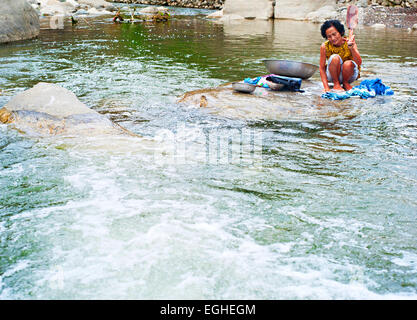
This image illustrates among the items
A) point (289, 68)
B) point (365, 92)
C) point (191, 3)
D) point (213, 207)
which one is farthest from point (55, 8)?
point (213, 207)

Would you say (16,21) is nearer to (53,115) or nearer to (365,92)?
(53,115)

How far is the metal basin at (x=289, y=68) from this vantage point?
7.20 m

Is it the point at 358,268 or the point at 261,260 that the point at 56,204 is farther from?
the point at 358,268

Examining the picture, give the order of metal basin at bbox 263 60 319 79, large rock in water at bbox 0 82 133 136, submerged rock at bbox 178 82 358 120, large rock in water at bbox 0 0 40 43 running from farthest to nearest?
large rock in water at bbox 0 0 40 43, metal basin at bbox 263 60 319 79, submerged rock at bbox 178 82 358 120, large rock in water at bbox 0 82 133 136

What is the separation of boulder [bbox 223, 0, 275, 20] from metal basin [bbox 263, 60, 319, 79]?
21567 millimetres

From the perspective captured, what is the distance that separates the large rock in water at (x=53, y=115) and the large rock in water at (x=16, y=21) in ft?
30.7

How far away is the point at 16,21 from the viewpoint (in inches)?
562

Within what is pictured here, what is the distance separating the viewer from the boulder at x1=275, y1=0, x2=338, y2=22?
83.1ft

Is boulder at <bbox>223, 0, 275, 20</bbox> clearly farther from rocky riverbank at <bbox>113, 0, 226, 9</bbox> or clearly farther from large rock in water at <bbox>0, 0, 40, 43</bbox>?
large rock in water at <bbox>0, 0, 40, 43</bbox>

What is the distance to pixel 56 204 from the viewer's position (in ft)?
12.2

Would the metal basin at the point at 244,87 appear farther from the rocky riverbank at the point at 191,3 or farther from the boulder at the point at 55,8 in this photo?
the rocky riverbank at the point at 191,3

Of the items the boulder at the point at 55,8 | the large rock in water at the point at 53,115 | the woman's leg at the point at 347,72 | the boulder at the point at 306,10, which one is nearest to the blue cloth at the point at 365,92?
the woman's leg at the point at 347,72

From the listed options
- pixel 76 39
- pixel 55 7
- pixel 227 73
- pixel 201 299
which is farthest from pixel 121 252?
pixel 55 7

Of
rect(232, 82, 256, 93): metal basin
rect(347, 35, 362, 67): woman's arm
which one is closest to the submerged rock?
rect(232, 82, 256, 93): metal basin
